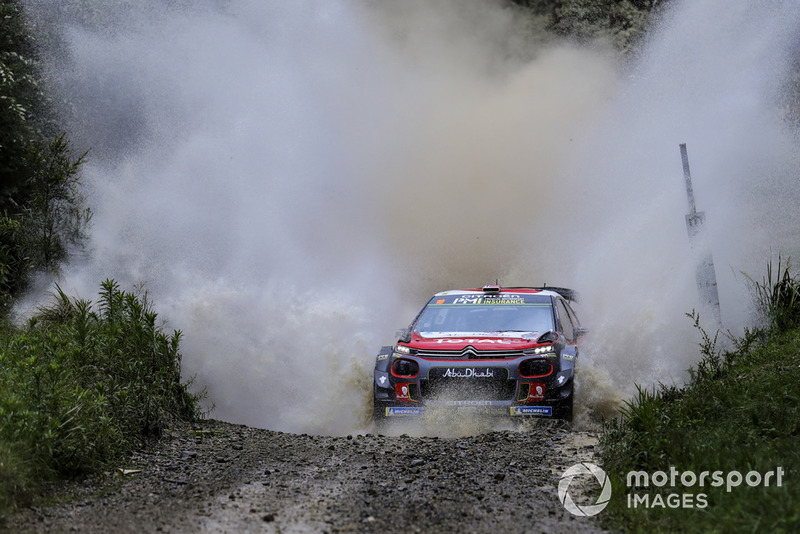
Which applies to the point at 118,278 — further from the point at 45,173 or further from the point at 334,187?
the point at 334,187

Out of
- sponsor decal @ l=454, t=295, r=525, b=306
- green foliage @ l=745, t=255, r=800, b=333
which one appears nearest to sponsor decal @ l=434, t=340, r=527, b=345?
sponsor decal @ l=454, t=295, r=525, b=306

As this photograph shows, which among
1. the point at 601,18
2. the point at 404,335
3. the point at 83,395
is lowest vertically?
the point at 83,395

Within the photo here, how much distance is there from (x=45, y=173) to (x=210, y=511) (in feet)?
28.9

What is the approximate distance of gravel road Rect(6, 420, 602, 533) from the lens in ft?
16.2

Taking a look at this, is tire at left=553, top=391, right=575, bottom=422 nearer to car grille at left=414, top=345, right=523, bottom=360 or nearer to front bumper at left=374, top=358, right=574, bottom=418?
front bumper at left=374, top=358, right=574, bottom=418

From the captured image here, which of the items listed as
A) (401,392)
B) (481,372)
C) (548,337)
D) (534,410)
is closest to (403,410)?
(401,392)

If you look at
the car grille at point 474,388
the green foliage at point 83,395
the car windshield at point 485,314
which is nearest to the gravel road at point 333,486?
the green foliage at point 83,395

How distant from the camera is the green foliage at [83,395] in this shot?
5473 mm

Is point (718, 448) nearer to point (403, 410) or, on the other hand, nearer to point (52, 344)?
point (403, 410)

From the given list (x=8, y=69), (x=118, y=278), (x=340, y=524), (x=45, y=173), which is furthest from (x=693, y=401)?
(x=8, y=69)

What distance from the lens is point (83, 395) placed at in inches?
241
